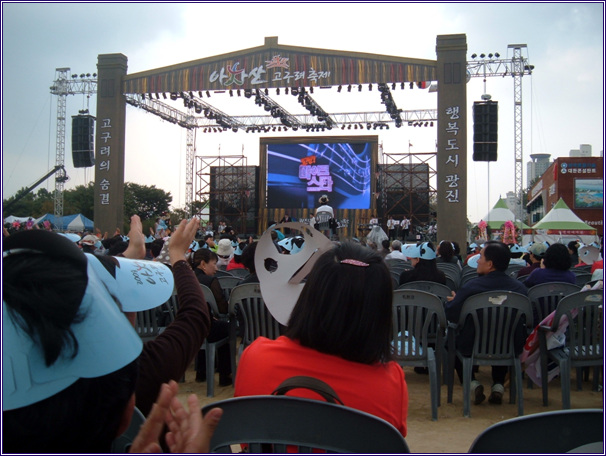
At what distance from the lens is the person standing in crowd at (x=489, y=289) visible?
11.2 feet

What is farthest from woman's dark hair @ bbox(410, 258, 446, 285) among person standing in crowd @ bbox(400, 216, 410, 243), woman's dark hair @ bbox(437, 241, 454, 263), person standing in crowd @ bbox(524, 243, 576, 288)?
person standing in crowd @ bbox(400, 216, 410, 243)

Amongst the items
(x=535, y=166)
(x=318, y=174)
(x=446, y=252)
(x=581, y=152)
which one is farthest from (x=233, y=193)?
(x=535, y=166)

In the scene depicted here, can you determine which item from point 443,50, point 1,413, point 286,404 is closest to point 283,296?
point 286,404

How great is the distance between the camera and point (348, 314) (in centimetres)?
140

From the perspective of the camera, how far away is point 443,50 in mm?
12172

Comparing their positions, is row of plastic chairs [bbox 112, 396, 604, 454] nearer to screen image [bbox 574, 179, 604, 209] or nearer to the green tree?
screen image [bbox 574, 179, 604, 209]

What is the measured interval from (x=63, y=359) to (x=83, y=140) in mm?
16552

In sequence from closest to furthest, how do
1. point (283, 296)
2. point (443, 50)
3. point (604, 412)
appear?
point (604, 412) < point (283, 296) < point (443, 50)

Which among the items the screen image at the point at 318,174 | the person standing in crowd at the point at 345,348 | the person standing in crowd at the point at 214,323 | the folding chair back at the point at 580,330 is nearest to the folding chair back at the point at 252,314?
the person standing in crowd at the point at 214,323

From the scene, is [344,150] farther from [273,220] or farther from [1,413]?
[1,413]

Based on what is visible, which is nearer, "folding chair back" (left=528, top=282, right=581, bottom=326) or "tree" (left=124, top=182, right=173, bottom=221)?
"folding chair back" (left=528, top=282, right=581, bottom=326)

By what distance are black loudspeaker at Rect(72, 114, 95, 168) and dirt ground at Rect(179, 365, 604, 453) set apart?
511 inches

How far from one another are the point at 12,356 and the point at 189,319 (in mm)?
649

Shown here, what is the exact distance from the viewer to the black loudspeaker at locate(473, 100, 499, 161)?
494 inches
